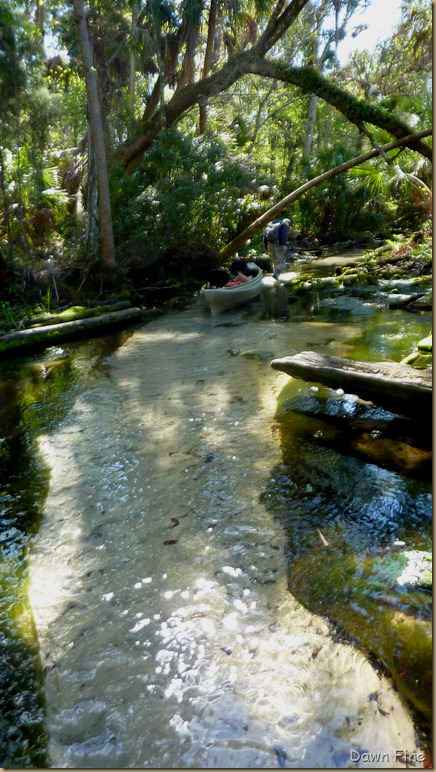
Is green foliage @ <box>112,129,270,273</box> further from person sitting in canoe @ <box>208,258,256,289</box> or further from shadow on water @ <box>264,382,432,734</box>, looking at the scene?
shadow on water @ <box>264,382,432,734</box>

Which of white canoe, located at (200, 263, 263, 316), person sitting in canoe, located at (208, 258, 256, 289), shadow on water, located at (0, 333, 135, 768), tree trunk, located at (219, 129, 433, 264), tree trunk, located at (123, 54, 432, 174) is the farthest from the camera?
person sitting in canoe, located at (208, 258, 256, 289)

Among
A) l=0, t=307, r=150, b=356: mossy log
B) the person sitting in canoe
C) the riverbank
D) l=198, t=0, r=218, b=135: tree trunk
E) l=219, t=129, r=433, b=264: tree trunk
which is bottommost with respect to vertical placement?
the riverbank

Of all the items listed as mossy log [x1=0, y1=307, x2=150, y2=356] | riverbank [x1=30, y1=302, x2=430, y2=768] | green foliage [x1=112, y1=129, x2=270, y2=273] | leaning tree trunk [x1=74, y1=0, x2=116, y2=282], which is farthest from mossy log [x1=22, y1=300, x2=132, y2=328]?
riverbank [x1=30, y1=302, x2=430, y2=768]

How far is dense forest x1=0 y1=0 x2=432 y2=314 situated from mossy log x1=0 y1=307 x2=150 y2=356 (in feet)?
5.75

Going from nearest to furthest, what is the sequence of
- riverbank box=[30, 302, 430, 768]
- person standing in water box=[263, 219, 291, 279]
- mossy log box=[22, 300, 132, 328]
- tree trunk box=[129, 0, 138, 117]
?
riverbank box=[30, 302, 430, 768]
mossy log box=[22, 300, 132, 328]
person standing in water box=[263, 219, 291, 279]
tree trunk box=[129, 0, 138, 117]

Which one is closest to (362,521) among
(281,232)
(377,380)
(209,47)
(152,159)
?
(377,380)

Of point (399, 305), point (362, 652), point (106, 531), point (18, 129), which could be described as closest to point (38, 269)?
point (18, 129)

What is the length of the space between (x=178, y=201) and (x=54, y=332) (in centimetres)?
688

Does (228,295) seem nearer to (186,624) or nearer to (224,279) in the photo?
(224,279)

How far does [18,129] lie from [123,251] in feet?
14.3

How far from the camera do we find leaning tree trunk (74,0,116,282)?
13234mm

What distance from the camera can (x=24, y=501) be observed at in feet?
16.8

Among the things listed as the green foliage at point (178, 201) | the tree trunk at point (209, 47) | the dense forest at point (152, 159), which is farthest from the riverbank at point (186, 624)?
the tree trunk at point (209, 47)

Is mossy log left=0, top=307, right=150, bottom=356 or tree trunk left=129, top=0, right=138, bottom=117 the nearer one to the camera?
mossy log left=0, top=307, right=150, bottom=356
